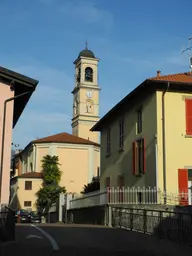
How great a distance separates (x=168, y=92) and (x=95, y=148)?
38.7 meters

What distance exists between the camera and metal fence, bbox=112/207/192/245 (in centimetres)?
1252

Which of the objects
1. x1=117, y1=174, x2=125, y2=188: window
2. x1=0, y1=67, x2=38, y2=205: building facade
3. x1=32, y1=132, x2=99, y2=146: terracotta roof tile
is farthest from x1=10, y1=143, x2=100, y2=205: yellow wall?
x1=0, y1=67, x2=38, y2=205: building facade

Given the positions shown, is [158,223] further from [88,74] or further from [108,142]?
[88,74]

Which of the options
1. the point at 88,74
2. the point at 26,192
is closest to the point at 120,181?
the point at 26,192

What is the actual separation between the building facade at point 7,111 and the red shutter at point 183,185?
363 inches

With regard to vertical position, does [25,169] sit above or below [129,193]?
above

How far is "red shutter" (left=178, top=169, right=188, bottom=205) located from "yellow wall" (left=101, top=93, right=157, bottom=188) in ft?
4.55

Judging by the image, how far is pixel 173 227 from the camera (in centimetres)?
1336

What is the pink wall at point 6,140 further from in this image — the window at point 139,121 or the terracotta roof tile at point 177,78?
the window at point 139,121

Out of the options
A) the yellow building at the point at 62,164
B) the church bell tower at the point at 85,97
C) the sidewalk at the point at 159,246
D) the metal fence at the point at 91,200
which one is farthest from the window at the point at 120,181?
the church bell tower at the point at 85,97

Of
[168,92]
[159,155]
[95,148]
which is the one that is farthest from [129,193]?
[95,148]

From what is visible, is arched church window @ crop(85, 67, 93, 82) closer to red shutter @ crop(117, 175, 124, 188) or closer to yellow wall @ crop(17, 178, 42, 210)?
yellow wall @ crop(17, 178, 42, 210)

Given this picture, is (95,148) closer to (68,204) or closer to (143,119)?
(68,204)

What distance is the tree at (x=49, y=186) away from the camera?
177 ft
